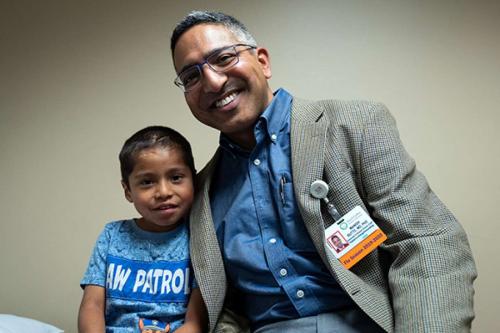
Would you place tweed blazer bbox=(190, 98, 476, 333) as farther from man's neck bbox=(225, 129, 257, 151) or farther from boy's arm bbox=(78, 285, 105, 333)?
boy's arm bbox=(78, 285, 105, 333)

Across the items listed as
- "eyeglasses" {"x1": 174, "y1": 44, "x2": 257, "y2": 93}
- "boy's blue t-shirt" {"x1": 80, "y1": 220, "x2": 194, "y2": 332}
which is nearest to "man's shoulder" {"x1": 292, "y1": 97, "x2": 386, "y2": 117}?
"eyeglasses" {"x1": 174, "y1": 44, "x2": 257, "y2": 93}

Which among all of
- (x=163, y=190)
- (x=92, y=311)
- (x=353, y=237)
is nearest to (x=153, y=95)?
(x=163, y=190)

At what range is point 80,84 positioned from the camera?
2307mm

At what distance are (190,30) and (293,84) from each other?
31.2 inches

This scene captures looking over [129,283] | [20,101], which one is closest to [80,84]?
[20,101]

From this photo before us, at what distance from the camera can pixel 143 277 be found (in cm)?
148

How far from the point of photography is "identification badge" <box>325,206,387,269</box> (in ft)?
4.05

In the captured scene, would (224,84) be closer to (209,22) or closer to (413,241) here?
(209,22)

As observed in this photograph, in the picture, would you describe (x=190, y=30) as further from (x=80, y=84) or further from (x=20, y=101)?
(x=20, y=101)

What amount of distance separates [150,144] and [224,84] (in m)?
0.33

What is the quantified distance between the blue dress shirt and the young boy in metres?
0.15

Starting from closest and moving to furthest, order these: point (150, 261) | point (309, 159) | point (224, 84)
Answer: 1. point (309, 159)
2. point (224, 84)
3. point (150, 261)

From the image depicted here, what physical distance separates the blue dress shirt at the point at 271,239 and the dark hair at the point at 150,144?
18 centimetres

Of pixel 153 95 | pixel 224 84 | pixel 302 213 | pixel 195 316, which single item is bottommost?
pixel 195 316
